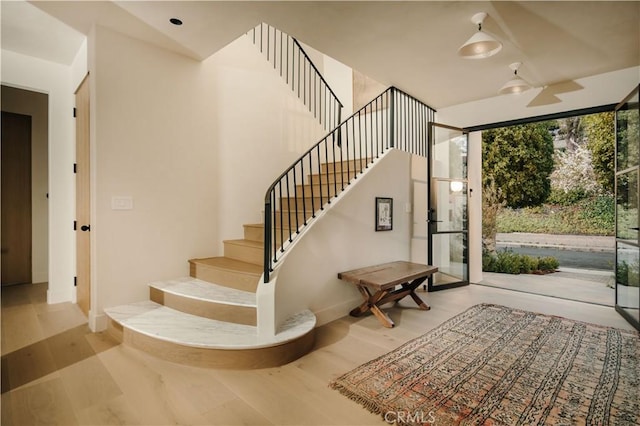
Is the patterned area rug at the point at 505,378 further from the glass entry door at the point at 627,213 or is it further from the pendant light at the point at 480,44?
the pendant light at the point at 480,44

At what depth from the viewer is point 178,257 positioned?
→ 354 cm

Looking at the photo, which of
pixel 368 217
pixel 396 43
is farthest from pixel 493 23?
pixel 368 217

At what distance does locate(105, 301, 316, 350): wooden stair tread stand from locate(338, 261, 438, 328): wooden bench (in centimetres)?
67

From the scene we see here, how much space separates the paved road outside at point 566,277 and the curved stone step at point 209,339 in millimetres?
4219

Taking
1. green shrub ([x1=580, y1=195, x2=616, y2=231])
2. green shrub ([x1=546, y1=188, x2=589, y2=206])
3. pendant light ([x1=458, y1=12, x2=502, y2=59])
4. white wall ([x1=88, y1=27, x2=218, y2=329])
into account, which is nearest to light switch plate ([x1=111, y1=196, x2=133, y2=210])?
white wall ([x1=88, y1=27, x2=218, y2=329])

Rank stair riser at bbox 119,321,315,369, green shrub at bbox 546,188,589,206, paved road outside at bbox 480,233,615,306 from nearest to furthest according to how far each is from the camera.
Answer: stair riser at bbox 119,321,315,369
paved road outside at bbox 480,233,615,306
green shrub at bbox 546,188,589,206

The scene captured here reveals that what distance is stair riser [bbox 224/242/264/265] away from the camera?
3398 millimetres

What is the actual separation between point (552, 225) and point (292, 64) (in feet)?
25.8

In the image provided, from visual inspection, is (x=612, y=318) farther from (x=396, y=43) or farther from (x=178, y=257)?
(x=178, y=257)

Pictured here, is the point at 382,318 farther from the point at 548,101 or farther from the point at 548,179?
the point at 548,179

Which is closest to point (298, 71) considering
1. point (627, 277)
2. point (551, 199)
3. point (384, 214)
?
point (384, 214)

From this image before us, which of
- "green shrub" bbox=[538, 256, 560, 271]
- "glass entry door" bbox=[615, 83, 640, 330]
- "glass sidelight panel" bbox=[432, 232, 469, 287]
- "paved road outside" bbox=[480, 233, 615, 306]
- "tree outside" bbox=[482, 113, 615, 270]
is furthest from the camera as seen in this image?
"tree outside" bbox=[482, 113, 615, 270]

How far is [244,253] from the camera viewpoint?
359 centimetres

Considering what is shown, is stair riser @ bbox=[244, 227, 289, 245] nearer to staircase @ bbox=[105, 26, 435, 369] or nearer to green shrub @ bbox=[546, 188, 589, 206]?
staircase @ bbox=[105, 26, 435, 369]
